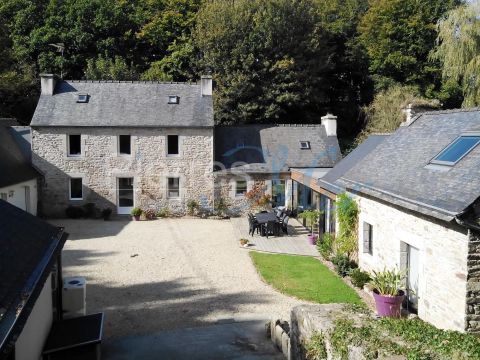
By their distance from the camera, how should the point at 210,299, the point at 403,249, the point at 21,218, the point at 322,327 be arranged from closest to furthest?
the point at 322,327 < the point at 21,218 < the point at 403,249 < the point at 210,299

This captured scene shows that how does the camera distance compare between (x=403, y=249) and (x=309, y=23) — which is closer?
(x=403, y=249)

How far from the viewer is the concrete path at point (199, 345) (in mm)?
8898

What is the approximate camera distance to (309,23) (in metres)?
35.1

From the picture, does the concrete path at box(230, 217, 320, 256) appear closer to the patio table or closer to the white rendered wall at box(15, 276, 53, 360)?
the patio table

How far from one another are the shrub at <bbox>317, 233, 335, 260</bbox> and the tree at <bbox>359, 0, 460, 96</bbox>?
22532 mm

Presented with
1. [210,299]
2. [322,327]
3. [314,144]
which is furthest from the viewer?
[314,144]

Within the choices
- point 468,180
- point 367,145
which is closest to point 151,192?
point 367,145

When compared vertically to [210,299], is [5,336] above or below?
above

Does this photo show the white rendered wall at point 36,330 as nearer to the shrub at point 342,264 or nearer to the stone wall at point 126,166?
the shrub at point 342,264

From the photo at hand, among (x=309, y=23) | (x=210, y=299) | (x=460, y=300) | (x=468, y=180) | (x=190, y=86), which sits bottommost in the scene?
(x=210, y=299)

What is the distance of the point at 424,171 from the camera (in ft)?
36.7

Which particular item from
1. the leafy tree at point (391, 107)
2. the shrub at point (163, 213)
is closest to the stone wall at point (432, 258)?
the shrub at point (163, 213)

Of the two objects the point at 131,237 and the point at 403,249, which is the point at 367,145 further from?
the point at 131,237

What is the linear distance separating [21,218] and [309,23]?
30720mm
